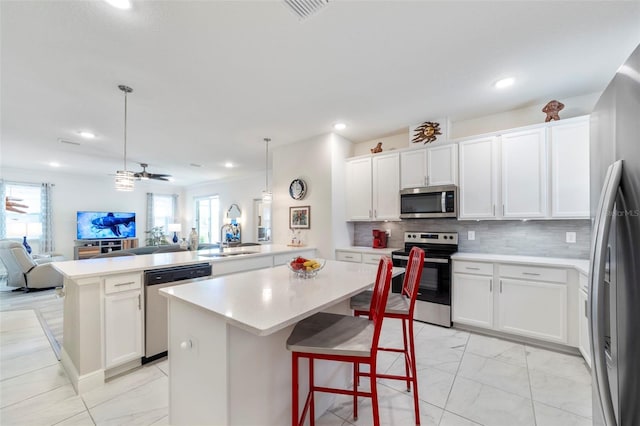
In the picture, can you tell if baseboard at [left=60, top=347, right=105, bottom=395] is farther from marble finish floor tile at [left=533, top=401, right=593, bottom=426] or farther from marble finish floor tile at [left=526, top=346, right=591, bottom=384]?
marble finish floor tile at [left=526, top=346, right=591, bottom=384]

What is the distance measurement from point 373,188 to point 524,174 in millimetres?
1886

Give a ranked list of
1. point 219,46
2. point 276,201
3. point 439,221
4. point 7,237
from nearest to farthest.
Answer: point 219,46 < point 439,221 < point 276,201 < point 7,237

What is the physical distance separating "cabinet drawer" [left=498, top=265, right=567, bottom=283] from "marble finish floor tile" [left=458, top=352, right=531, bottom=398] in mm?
896

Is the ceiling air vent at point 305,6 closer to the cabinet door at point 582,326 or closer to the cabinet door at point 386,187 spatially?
the cabinet door at point 386,187

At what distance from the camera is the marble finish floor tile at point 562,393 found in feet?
6.09

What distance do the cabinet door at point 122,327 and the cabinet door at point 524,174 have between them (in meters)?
3.99

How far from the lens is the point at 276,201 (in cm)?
499

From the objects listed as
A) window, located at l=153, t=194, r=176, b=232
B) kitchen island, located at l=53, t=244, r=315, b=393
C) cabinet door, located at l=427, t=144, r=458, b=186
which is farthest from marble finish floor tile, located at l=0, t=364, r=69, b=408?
window, located at l=153, t=194, r=176, b=232

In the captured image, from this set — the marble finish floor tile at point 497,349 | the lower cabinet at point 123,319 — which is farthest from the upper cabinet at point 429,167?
the lower cabinet at point 123,319

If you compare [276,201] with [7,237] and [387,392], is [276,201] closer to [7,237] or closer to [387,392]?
[387,392]

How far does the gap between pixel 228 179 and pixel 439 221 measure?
6304mm

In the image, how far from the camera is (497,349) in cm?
273

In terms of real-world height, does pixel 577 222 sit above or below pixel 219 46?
below

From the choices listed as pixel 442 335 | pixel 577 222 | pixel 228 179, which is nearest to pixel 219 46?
→ pixel 442 335
